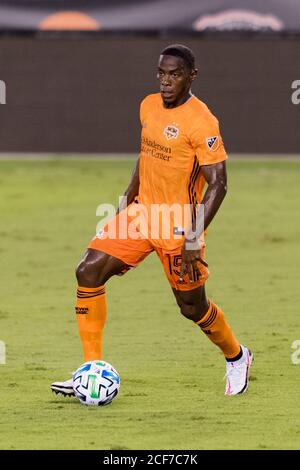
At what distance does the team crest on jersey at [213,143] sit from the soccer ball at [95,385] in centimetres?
160

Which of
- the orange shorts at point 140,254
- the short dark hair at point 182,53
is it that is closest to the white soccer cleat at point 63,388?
the orange shorts at point 140,254

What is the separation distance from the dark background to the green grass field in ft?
13.1

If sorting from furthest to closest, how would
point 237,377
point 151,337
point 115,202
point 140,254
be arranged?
point 115,202
point 151,337
point 237,377
point 140,254

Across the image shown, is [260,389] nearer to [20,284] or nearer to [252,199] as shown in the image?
[20,284]

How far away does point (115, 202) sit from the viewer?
63.0 ft

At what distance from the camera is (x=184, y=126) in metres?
8.16

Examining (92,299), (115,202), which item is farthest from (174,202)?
(115,202)

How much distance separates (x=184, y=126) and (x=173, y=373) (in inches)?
78.1

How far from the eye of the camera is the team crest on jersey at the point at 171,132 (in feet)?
26.9

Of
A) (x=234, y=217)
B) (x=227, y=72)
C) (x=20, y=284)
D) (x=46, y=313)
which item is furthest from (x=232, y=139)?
(x=46, y=313)

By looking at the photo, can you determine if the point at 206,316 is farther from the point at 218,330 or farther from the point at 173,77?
the point at 173,77

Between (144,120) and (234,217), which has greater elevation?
(144,120)

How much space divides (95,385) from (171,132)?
1725 millimetres

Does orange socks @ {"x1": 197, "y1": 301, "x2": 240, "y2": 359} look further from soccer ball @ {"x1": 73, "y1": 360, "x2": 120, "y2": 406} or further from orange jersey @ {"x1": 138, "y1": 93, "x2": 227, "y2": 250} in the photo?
soccer ball @ {"x1": 73, "y1": 360, "x2": 120, "y2": 406}
